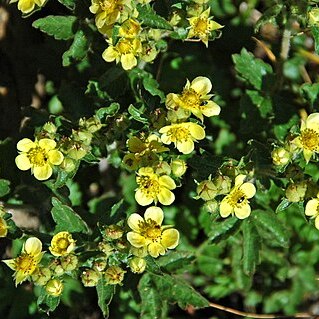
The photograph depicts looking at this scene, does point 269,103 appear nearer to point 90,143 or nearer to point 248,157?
point 248,157

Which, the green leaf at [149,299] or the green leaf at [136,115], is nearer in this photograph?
the green leaf at [136,115]

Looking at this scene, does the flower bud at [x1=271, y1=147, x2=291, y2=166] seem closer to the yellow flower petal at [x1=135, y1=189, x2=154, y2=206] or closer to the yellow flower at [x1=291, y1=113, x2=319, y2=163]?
the yellow flower at [x1=291, y1=113, x2=319, y2=163]

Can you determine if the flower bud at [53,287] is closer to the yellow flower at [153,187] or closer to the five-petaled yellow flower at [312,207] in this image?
the yellow flower at [153,187]

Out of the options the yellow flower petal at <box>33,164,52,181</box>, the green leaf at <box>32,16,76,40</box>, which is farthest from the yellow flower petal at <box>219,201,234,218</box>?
the green leaf at <box>32,16,76,40</box>

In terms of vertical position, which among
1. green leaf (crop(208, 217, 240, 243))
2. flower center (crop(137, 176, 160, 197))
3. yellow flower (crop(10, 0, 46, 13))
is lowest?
green leaf (crop(208, 217, 240, 243))

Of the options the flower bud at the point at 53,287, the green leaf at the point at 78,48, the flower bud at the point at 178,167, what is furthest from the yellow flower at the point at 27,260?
the green leaf at the point at 78,48

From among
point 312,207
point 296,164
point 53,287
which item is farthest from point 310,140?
point 53,287
